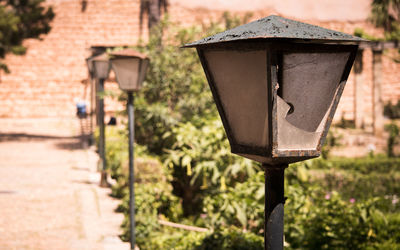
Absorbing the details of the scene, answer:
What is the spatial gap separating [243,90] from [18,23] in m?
15.2

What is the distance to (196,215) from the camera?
672 centimetres

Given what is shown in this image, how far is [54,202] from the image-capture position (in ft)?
23.3

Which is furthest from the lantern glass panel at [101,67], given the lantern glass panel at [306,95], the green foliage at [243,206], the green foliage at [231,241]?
the lantern glass panel at [306,95]

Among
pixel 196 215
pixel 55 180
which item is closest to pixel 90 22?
pixel 55 180

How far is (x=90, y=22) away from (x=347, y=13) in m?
10.4

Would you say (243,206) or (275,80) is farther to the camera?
(243,206)

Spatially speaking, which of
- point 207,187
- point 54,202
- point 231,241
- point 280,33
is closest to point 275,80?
point 280,33

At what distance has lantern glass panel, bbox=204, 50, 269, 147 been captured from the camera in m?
1.77

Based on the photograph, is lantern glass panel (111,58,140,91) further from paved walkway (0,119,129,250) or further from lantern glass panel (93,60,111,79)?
lantern glass panel (93,60,111,79)

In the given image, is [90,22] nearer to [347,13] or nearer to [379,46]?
[347,13]

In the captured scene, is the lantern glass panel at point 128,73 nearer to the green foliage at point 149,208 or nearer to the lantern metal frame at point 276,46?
the green foliage at point 149,208

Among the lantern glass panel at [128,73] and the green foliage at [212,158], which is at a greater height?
the lantern glass panel at [128,73]

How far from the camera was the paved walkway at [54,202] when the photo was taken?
209 inches

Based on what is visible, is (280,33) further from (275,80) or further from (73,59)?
(73,59)
